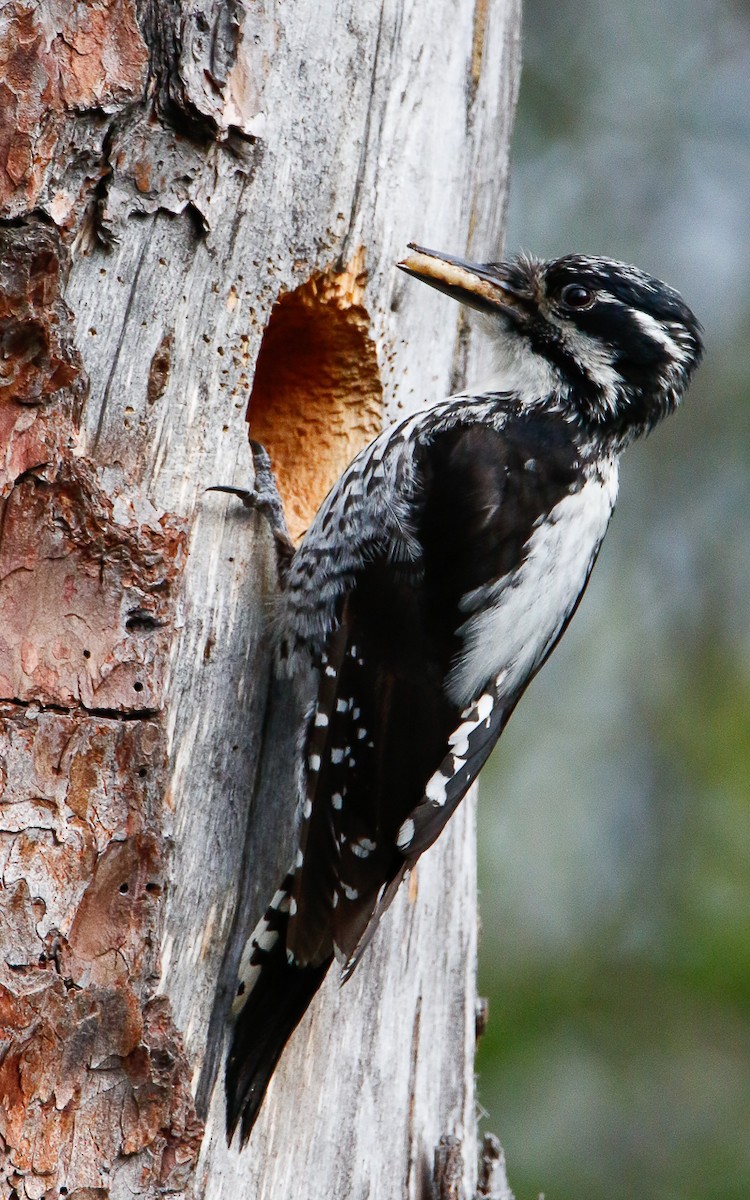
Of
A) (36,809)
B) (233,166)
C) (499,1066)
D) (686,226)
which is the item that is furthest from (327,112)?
(686,226)

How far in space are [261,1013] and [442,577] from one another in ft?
3.25

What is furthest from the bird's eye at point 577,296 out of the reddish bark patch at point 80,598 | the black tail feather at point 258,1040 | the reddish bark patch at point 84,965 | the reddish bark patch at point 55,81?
the black tail feather at point 258,1040

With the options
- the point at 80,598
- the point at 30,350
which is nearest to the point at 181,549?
the point at 80,598

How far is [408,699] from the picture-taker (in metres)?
2.80

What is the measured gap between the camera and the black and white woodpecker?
8.54ft

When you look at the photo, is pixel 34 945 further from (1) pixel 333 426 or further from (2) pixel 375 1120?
(1) pixel 333 426

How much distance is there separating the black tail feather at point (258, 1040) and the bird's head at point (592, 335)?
4.90ft

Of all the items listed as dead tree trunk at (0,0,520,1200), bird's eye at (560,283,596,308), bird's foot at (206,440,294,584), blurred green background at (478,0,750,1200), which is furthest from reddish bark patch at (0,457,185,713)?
blurred green background at (478,0,750,1200)

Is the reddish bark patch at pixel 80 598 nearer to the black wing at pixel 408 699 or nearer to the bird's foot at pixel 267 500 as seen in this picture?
the bird's foot at pixel 267 500

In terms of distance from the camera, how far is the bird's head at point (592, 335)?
3137 millimetres

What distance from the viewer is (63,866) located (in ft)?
7.07

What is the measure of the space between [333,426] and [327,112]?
72 cm

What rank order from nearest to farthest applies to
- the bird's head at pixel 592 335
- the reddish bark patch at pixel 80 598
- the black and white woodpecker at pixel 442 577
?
the reddish bark patch at pixel 80 598 < the black and white woodpecker at pixel 442 577 < the bird's head at pixel 592 335

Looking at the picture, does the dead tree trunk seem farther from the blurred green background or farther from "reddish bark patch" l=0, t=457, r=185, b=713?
the blurred green background
